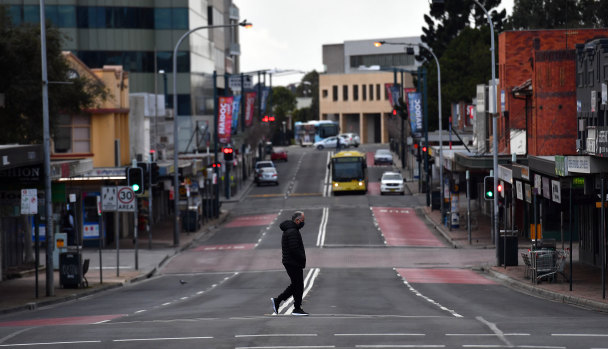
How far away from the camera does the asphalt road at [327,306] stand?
14.7m

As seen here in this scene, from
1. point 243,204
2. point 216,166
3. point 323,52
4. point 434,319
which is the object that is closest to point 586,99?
point 434,319

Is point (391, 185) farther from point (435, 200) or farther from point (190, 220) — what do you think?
point (190, 220)

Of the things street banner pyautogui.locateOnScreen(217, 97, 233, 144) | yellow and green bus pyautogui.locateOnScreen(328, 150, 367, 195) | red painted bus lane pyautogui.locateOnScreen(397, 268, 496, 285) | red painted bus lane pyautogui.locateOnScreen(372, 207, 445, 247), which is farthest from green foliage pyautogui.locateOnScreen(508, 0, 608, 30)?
red painted bus lane pyautogui.locateOnScreen(397, 268, 496, 285)

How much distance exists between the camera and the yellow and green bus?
2874 inches

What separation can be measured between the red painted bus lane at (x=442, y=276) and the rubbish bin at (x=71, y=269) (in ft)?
32.5

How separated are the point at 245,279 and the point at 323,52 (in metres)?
137

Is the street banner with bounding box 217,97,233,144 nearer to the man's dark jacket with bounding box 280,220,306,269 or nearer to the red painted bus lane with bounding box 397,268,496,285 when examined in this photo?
the red painted bus lane with bounding box 397,268,496,285

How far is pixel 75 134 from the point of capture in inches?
1959

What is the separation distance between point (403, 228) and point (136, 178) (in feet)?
73.6

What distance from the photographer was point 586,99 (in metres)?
35.3

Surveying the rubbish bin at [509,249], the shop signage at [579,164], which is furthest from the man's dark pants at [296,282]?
the rubbish bin at [509,249]

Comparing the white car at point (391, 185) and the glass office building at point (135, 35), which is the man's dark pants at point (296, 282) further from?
the glass office building at point (135, 35)

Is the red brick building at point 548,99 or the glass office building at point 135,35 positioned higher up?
the glass office building at point 135,35

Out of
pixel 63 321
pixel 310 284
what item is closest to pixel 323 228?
pixel 310 284
